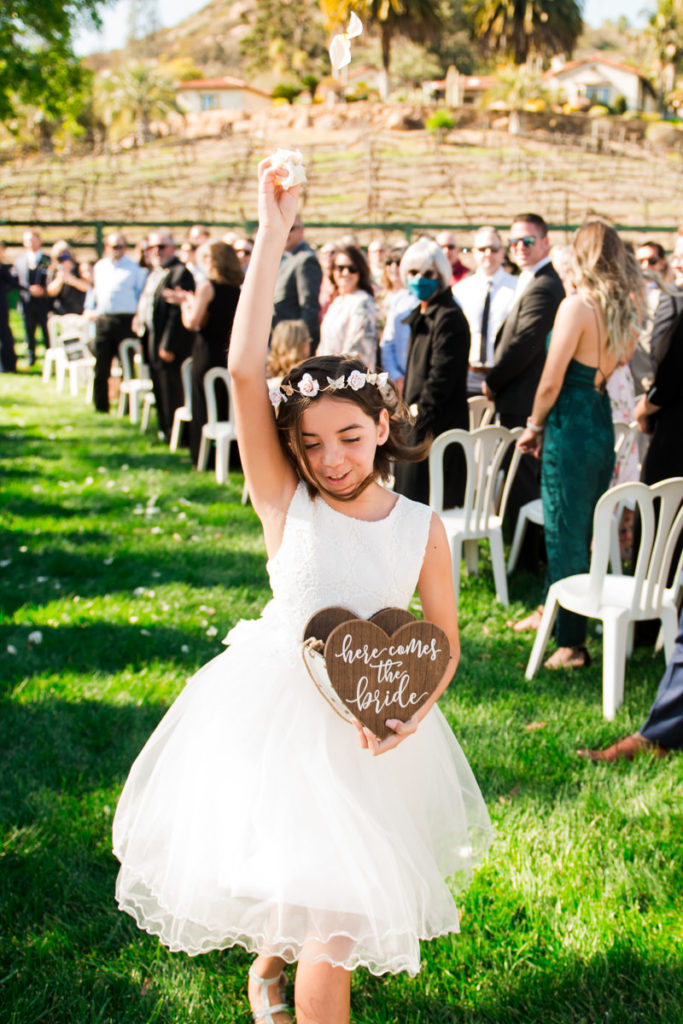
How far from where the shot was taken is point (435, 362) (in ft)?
17.3

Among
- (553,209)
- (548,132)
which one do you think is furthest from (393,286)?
(548,132)

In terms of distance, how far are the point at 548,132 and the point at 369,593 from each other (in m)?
59.5

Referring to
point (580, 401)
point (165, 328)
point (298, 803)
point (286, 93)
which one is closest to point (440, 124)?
point (286, 93)

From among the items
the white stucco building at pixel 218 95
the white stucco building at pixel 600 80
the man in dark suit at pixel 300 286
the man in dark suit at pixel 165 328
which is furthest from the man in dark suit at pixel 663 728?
the white stucco building at pixel 218 95

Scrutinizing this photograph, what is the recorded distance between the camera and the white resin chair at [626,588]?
3830 mm

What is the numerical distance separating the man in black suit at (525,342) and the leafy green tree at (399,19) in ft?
211

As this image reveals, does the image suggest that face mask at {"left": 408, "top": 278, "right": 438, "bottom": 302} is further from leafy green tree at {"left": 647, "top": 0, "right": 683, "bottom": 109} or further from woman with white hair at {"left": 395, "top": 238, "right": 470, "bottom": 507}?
leafy green tree at {"left": 647, "top": 0, "right": 683, "bottom": 109}

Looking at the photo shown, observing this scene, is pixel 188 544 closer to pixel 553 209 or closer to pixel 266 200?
pixel 266 200

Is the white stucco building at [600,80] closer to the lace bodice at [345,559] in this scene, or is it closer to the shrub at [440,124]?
the shrub at [440,124]

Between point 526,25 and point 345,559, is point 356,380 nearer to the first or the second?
point 345,559

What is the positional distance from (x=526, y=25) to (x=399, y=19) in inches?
399

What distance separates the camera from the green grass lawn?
2367mm

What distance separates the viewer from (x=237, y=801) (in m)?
1.91

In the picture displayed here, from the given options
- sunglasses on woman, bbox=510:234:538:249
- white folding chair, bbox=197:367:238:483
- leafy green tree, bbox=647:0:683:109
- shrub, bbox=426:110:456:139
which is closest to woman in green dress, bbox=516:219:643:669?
sunglasses on woman, bbox=510:234:538:249
